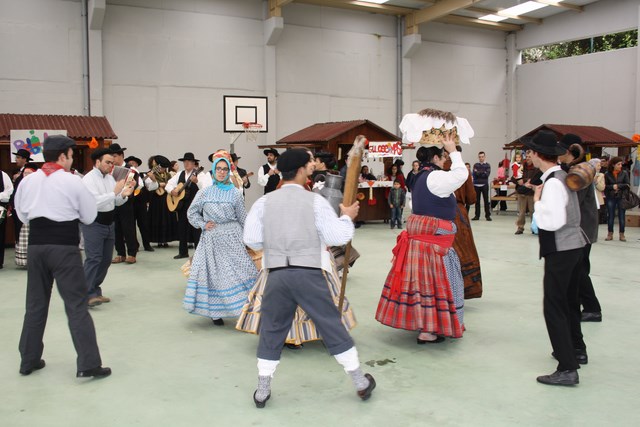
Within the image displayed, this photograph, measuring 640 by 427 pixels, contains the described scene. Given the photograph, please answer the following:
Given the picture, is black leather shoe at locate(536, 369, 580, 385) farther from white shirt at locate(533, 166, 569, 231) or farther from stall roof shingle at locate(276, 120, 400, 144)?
stall roof shingle at locate(276, 120, 400, 144)

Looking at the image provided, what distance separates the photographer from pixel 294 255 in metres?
3.20

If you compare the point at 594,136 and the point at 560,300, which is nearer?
the point at 560,300

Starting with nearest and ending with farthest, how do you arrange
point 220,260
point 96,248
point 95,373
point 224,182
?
point 95,373, point 220,260, point 224,182, point 96,248

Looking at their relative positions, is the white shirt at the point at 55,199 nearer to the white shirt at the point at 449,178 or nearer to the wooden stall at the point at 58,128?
the white shirt at the point at 449,178

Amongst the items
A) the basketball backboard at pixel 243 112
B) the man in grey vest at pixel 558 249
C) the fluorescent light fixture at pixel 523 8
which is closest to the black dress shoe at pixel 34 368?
Answer: the man in grey vest at pixel 558 249

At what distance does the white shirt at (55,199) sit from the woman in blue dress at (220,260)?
4.52 ft

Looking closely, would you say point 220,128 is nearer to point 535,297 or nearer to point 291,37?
point 291,37

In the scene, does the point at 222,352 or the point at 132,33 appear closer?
the point at 222,352

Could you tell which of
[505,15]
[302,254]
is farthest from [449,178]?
[505,15]

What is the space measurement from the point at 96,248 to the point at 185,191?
3.83 m

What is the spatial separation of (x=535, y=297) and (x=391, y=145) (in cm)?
719

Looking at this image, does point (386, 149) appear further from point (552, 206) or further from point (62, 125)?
point (552, 206)

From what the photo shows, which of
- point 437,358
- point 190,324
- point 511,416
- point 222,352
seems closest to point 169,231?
point 190,324

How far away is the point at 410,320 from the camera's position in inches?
170
